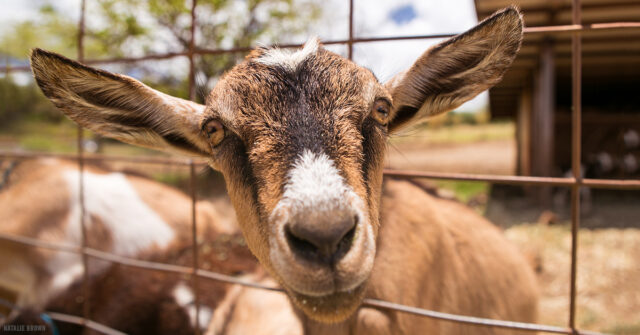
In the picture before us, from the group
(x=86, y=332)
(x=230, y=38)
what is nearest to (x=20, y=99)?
(x=230, y=38)

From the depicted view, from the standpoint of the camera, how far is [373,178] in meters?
1.88

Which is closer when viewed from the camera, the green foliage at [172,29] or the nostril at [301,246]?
the nostril at [301,246]

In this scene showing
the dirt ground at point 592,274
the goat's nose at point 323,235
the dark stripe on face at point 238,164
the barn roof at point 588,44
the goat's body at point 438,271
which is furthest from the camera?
the barn roof at point 588,44

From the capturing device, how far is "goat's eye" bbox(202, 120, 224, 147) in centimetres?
192

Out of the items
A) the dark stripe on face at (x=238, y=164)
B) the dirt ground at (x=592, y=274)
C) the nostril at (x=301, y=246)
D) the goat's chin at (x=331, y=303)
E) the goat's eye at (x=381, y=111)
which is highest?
the goat's eye at (x=381, y=111)

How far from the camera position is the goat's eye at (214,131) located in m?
1.92

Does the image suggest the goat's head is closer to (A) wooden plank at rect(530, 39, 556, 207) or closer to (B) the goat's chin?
(B) the goat's chin

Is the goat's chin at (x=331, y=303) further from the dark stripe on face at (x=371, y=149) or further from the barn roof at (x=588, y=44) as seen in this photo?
the barn roof at (x=588, y=44)

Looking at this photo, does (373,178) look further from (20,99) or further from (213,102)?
(20,99)

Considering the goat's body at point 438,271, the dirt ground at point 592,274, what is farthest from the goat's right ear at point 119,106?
the dirt ground at point 592,274

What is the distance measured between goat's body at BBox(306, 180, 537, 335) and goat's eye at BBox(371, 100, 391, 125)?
86 cm

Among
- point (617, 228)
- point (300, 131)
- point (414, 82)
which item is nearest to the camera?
point (300, 131)

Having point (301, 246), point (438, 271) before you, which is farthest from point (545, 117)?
point (301, 246)

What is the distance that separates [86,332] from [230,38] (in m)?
10.0
